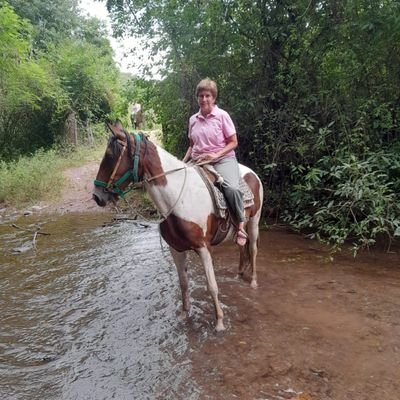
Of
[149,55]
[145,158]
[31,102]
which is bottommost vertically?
[145,158]

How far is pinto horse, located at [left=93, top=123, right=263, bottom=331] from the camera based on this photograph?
3.46 m

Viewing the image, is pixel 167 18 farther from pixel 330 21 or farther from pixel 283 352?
pixel 283 352

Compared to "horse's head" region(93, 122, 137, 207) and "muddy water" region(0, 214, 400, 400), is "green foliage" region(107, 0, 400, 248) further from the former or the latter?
"horse's head" region(93, 122, 137, 207)

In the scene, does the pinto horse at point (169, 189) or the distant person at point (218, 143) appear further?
the distant person at point (218, 143)

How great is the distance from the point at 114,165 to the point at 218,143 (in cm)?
128

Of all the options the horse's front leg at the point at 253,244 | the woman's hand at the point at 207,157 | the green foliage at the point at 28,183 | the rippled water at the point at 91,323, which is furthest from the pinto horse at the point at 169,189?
the green foliage at the point at 28,183

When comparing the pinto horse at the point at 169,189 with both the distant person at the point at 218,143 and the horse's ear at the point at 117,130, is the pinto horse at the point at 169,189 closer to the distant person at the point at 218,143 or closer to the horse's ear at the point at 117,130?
the horse's ear at the point at 117,130

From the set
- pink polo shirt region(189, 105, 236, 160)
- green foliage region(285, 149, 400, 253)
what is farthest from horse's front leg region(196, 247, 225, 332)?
green foliage region(285, 149, 400, 253)

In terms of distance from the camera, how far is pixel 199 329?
13.3 ft

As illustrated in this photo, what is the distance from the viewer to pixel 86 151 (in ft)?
56.0

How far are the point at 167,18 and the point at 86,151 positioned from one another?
33.7 ft

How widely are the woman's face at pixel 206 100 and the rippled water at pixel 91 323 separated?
1.63 metres

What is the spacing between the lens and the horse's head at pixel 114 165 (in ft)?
11.3

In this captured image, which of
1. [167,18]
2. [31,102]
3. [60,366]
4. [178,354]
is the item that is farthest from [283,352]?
[31,102]
